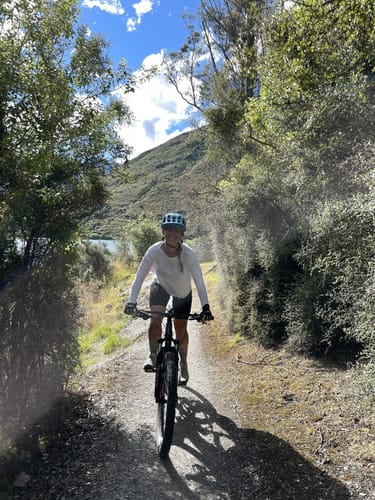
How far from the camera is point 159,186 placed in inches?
3807

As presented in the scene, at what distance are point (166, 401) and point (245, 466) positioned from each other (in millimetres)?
992

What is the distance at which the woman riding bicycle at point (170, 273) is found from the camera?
4.26m

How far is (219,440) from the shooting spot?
13.1 ft

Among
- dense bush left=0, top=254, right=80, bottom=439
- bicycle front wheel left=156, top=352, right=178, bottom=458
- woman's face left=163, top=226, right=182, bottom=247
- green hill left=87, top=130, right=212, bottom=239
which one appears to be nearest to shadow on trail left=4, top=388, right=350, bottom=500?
bicycle front wheel left=156, top=352, right=178, bottom=458

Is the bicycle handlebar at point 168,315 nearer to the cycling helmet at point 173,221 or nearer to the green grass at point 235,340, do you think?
the cycling helmet at point 173,221

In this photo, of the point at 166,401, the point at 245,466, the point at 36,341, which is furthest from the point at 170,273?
the point at 245,466

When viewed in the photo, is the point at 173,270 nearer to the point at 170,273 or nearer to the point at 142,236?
the point at 170,273

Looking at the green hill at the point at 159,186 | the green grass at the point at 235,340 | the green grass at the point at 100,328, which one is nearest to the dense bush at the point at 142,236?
the green hill at the point at 159,186

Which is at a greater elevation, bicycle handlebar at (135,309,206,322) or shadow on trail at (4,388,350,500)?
bicycle handlebar at (135,309,206,322)

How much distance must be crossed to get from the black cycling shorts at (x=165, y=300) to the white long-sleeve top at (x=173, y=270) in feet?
0.19

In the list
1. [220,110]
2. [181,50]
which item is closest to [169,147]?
[181,50]

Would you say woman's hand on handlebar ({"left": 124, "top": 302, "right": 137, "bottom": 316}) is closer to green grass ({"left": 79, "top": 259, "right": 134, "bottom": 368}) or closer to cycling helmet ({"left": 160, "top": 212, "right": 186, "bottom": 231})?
cycling helmet ({"left": 160, "top": 212, "right": 186, "bottom": 231})

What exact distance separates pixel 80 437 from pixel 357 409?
3.25 m

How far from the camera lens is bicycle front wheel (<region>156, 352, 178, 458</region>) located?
11.5 feet
